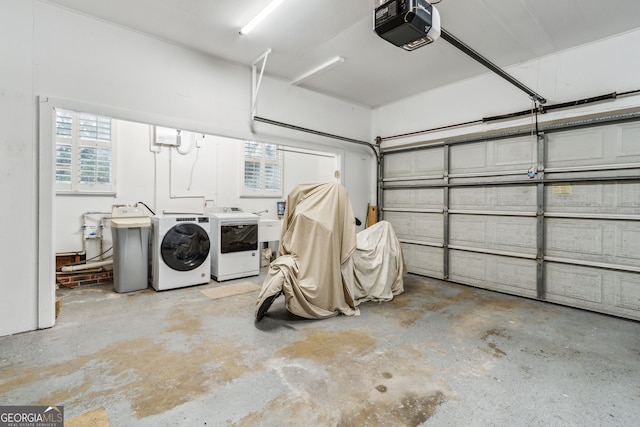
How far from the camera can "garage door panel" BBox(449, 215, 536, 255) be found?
159 inches

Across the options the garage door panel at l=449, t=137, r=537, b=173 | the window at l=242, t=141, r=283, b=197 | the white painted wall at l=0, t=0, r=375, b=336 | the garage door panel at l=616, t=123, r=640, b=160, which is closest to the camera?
the white painted wall at l=0, t=0, r=375, b=336

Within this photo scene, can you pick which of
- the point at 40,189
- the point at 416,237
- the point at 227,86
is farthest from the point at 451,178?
the point at 40,189

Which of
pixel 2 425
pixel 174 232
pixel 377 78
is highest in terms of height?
pixel 377 78

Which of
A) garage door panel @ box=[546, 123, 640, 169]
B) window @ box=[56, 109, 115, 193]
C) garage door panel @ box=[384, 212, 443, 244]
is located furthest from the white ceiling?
garage door panel @ box=[384, 212, 443, 244]

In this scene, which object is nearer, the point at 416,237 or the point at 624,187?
the point at 624,187

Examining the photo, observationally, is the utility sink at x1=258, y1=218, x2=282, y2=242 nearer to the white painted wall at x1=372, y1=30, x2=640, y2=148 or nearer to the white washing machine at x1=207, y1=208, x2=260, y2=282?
the white washing machine at x1=207, y1=208, x2=260, y2=282

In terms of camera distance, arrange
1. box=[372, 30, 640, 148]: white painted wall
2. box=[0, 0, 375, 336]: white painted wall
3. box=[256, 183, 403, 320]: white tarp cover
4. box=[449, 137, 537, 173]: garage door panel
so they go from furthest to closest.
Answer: box=[449, 137, 537, 173]: garage door panel
box=[372, 30, 640, 148]: white painted wall
box=[256, 183, 403, 320]: white tarp cover
box=[0, 0, 375, 336]: white painted wall

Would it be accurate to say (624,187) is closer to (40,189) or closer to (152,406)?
(152,406)

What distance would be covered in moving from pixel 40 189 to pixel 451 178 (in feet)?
17.4

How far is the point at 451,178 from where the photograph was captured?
4.81 meters

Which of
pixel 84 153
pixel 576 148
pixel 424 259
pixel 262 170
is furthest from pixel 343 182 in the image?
pixel 84 153

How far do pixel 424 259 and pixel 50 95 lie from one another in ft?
18.0

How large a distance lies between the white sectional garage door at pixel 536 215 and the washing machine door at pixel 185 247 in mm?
3560

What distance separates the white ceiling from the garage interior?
0.10 ft
